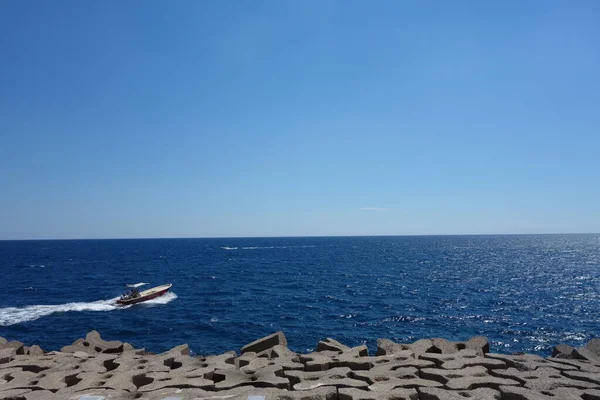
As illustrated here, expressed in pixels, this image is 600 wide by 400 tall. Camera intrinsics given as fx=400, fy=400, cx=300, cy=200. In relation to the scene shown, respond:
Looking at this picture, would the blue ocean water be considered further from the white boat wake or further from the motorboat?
the motorboat

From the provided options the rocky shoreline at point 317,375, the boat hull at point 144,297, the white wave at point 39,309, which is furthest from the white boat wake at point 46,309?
the rocky shoreline at point 317,375

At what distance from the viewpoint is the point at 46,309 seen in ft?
104

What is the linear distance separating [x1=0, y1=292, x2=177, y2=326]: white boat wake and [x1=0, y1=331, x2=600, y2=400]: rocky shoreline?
21.0 m

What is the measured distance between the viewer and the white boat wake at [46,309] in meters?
28.3

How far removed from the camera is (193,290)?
41.7 meters

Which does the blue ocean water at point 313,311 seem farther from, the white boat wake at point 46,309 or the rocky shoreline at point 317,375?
the rocky shoreline at point 317,375

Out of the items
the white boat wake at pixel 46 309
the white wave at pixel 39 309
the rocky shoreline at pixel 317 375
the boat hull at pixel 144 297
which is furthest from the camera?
the boat hull at pixel 144 297

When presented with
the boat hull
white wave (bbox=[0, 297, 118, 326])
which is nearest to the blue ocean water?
white wave (bbox=[0, 297, 118, 326])

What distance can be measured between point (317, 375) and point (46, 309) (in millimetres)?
→ 31209

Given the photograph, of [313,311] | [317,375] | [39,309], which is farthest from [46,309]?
[317,375]

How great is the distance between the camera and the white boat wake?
28266 millimetres

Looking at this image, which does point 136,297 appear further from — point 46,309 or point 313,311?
point 313,311

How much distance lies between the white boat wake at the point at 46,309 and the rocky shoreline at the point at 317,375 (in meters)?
21.0

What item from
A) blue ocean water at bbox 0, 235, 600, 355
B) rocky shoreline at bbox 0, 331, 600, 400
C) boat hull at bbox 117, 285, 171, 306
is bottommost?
blue ocean water at bbox 0, 235, 600, 355
